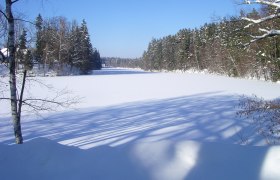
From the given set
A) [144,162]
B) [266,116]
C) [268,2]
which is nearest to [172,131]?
[266,116]

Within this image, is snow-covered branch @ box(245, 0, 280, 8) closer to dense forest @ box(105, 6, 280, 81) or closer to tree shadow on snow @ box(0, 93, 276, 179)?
dense forest @ box(105, 6, 280, 81)

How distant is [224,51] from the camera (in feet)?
162

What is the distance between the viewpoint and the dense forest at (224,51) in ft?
23.0

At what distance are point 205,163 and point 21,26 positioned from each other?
545 cm

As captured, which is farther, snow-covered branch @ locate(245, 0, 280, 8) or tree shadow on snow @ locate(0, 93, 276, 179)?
snow-covered branch @ locate(245, 0, 280, 8)

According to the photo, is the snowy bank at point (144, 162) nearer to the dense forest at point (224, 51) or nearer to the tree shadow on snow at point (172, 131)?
the tree shadow on snow at point (172, 131)

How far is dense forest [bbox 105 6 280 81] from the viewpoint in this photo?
700 centimetres

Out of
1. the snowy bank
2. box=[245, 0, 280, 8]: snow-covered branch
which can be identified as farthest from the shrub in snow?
the snowy bank

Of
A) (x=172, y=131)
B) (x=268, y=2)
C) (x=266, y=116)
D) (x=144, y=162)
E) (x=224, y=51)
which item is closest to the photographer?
(x=144, y=162)

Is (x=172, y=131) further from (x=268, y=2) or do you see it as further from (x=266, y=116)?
(x=268, y=2)

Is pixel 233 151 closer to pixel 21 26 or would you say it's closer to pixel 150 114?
pixel 21 26

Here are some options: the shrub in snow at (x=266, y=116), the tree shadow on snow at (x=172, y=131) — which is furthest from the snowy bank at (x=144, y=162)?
the shrub in snow at (x=266, y=116)

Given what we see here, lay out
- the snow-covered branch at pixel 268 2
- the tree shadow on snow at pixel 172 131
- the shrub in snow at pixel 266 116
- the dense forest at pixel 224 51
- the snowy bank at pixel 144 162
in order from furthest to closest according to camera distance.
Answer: the shrub in snow at pixel 266 116, the dense forest at pixel 224 51, the snow-covered branch at pixel 268 2, the tree shadow on snow at pixel 172 131, the snowy bank at pixel 144 162

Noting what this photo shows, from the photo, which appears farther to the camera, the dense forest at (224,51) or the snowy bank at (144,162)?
the dense forest at (224,51)
